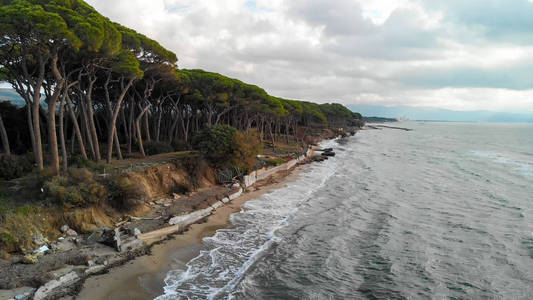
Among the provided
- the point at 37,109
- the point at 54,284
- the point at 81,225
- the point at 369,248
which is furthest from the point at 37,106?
the point at 369,248

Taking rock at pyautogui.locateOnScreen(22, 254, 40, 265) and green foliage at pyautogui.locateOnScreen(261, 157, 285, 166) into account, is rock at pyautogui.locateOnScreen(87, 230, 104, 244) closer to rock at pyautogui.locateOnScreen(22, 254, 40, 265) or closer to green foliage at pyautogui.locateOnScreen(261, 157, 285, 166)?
rock at pyautogui.locateOnScreen(22, 254, 40, 265)

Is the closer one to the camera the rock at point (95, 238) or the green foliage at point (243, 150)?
the rock at point (95, 238)

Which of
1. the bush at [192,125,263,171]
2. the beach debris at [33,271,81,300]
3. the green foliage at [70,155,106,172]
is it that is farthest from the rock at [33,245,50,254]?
the bush at [192,125,263,171]

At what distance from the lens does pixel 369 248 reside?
1526 centimetres

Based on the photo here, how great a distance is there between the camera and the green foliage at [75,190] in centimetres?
1368

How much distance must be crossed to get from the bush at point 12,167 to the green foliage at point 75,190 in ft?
17.7

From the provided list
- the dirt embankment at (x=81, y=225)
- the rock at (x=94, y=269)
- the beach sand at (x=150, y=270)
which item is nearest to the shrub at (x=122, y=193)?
the dirt embankment at (x=81, y=225)

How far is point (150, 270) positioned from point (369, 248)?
9.83 metres

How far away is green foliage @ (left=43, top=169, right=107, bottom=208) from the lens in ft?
44.9

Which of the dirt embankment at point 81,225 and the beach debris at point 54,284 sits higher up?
the dirt embankment at point 81,225

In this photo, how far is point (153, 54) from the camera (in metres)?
24.3

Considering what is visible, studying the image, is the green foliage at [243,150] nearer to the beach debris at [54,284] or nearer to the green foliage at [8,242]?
the green foliage at [8,242]

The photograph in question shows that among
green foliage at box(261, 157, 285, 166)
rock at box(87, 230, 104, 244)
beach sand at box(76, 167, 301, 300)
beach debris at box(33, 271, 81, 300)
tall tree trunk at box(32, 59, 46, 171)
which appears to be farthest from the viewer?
green foliage at box(261, 157, 285, 166)

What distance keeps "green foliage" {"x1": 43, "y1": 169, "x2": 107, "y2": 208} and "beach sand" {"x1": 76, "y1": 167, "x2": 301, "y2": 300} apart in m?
3.93
